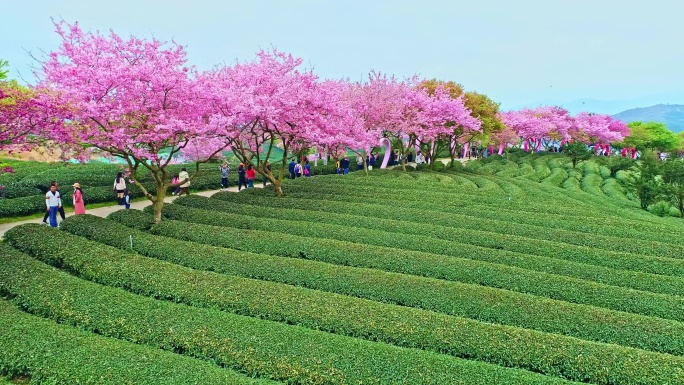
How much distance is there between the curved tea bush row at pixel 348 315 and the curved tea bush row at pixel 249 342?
1.78ft

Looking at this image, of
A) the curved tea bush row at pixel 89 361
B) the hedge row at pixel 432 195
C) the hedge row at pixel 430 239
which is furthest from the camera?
Result: the hedge row at pixel 432 195

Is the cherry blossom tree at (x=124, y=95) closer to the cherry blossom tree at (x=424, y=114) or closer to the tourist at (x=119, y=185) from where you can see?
the tourist at (x=119, y=185)

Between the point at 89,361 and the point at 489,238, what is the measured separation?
42.6ft

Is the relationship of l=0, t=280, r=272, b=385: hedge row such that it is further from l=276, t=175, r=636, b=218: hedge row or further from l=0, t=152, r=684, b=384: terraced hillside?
l=276, t=175, r=636, b=218: hedge row

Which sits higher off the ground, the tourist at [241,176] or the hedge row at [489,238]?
the tourist at [241,176]

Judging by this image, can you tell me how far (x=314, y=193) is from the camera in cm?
2373

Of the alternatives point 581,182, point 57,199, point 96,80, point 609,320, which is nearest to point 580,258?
point 609,320

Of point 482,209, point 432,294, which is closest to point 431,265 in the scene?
point 432,294

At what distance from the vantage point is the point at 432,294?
1120 cm

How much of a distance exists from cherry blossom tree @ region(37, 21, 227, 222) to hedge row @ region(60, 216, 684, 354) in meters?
3.32

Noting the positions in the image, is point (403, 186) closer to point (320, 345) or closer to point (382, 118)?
point (382, 118)

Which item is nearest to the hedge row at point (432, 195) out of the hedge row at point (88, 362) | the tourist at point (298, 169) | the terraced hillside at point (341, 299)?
the terraced hillside at point (341, 299)

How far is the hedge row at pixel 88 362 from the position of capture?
733 cm

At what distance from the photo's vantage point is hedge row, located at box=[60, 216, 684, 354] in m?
9.73
